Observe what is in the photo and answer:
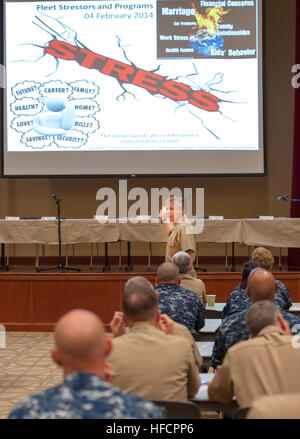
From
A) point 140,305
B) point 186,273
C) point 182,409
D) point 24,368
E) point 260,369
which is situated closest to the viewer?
point 182,409

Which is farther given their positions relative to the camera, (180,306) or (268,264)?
(268,264)

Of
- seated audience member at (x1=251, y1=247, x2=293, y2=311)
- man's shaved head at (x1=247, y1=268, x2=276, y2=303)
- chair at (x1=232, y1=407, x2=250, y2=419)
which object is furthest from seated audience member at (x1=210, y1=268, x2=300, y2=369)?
seated audience member at (x1=251, y1=247, x2=293, y2=311)

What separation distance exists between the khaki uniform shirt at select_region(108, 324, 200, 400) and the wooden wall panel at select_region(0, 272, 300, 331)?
508 centimetres

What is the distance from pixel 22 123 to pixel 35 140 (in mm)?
313

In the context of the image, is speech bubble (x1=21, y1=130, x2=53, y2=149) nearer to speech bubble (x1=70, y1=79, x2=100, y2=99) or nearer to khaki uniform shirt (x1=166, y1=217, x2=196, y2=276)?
speech bubble (x1=70, y1=79, x2=100, y2=99)

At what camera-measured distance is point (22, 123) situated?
898 centimetres

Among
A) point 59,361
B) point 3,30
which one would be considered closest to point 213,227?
point 3,30

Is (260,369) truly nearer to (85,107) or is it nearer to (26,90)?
(85,107)

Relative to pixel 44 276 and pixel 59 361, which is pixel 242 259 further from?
pixel 59 361

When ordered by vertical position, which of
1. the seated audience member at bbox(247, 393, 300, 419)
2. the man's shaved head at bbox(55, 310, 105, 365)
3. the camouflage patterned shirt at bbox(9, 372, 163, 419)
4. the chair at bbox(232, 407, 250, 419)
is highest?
the man's shaved head at bbox(55, 310, 105, 365)

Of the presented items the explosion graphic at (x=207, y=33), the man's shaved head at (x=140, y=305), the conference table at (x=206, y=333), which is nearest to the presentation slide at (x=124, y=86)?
the explosion graphic at (x=207, y=33)

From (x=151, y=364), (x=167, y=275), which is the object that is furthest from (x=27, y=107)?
(x=151, y=364)

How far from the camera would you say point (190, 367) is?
2357 millimetres

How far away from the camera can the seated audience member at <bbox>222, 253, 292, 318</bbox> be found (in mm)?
3648
